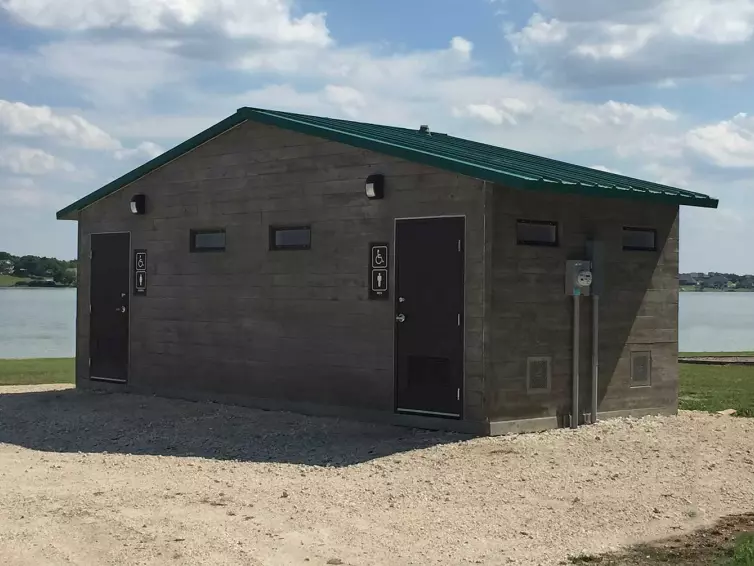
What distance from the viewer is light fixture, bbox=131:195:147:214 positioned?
44.9ft

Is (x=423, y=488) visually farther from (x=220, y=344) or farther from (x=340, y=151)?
(x=220, y=344)

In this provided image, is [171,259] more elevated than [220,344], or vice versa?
[171,259]

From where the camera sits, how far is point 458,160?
959cm

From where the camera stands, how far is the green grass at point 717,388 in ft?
41.3

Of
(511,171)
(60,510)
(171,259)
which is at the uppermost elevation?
(511,171)

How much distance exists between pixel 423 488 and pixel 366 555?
1881 mm

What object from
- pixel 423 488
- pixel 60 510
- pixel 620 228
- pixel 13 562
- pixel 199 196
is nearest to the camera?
pixel 13 562

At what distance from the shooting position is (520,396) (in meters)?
9.80

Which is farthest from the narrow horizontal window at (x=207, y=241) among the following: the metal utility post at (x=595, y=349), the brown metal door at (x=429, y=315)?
the metal utility post at (x=595, y=349)

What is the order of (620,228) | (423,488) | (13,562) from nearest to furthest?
(13,562), (423,488), (620,228)

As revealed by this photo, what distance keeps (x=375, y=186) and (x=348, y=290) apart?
124cm

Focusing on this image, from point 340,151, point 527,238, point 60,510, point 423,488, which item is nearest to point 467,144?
point 340,151

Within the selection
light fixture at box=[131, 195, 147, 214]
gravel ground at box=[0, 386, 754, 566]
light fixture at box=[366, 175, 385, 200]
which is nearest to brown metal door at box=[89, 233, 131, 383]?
light fixture at box=[131, 195, 147, 214]

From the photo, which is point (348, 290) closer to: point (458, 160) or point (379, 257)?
point (379, 257)
